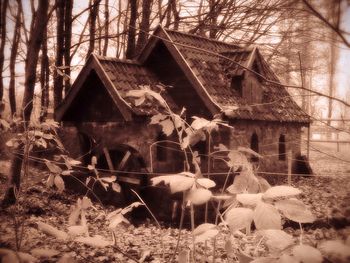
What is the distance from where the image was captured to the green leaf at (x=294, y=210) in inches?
64.2

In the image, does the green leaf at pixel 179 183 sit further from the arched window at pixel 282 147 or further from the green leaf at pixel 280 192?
the arched window at pixel 282 147

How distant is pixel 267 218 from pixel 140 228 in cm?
851

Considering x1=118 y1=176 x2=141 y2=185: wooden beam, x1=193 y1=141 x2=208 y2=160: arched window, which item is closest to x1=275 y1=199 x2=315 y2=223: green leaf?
x1=118 y1=176 x2=141 y2=185: wooden beam

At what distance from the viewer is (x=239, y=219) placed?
5.34ft

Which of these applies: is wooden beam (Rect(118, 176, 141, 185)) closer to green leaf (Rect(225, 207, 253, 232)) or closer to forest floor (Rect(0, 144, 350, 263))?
forest floor (Rect(0, 144, 350, 263))

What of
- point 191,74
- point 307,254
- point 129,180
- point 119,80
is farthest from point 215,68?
point 307,254

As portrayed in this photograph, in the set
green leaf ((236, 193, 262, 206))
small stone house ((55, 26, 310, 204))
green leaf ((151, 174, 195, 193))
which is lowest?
green leaf ((236, 193, 262, 206))

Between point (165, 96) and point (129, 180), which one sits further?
point (165, 96)

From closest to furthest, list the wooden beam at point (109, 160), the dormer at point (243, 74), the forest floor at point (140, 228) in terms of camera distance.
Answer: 1. the forest floor at point (140, 228)
2. the dormer at point (243, 74)
3. the wooden beam at point (109, 160)

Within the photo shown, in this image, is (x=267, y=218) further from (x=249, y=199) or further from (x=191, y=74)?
(x=191, y=74)

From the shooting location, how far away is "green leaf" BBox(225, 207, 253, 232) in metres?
1.60

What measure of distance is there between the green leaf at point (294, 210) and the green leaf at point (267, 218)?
100mm

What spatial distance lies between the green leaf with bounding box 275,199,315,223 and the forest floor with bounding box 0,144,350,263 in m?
0.11

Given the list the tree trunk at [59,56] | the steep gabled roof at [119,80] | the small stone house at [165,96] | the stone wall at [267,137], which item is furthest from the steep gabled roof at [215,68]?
the tree trunk at [59,56]
